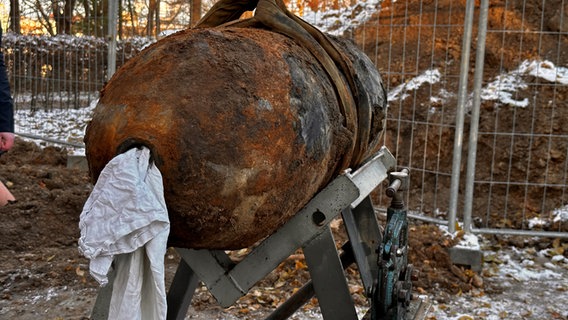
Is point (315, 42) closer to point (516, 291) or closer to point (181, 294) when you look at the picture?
point (181, 294)

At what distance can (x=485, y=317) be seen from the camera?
4.48m

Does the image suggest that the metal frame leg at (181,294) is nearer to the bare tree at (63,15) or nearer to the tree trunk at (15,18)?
the bare tree at (63,15)

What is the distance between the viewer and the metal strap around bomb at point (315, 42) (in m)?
2.34

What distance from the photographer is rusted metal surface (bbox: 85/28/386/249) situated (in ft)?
5.85

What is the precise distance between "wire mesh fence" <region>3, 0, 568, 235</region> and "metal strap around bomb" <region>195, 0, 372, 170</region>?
132 inches

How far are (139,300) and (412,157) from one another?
5474 mm

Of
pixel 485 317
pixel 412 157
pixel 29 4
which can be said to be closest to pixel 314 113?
pixel 485 317

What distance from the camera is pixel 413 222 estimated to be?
6.32 metres

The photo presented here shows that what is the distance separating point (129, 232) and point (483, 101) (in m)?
5.77

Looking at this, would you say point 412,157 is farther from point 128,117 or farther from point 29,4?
point 29,4

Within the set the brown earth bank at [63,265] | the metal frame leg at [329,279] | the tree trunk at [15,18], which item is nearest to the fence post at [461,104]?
the brown earth bank at [63,265]

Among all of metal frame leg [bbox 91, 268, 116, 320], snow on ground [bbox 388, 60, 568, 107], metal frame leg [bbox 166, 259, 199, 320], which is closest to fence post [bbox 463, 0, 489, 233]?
snow on ground [bbox 388, 60, 568, 107]

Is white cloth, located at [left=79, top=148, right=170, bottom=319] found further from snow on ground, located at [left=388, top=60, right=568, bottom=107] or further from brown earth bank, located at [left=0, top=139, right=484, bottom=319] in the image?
snow on ground, located at [left=388, top=60, right=568, bottom=107]

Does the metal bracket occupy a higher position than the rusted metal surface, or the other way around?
the rusted metal surface
